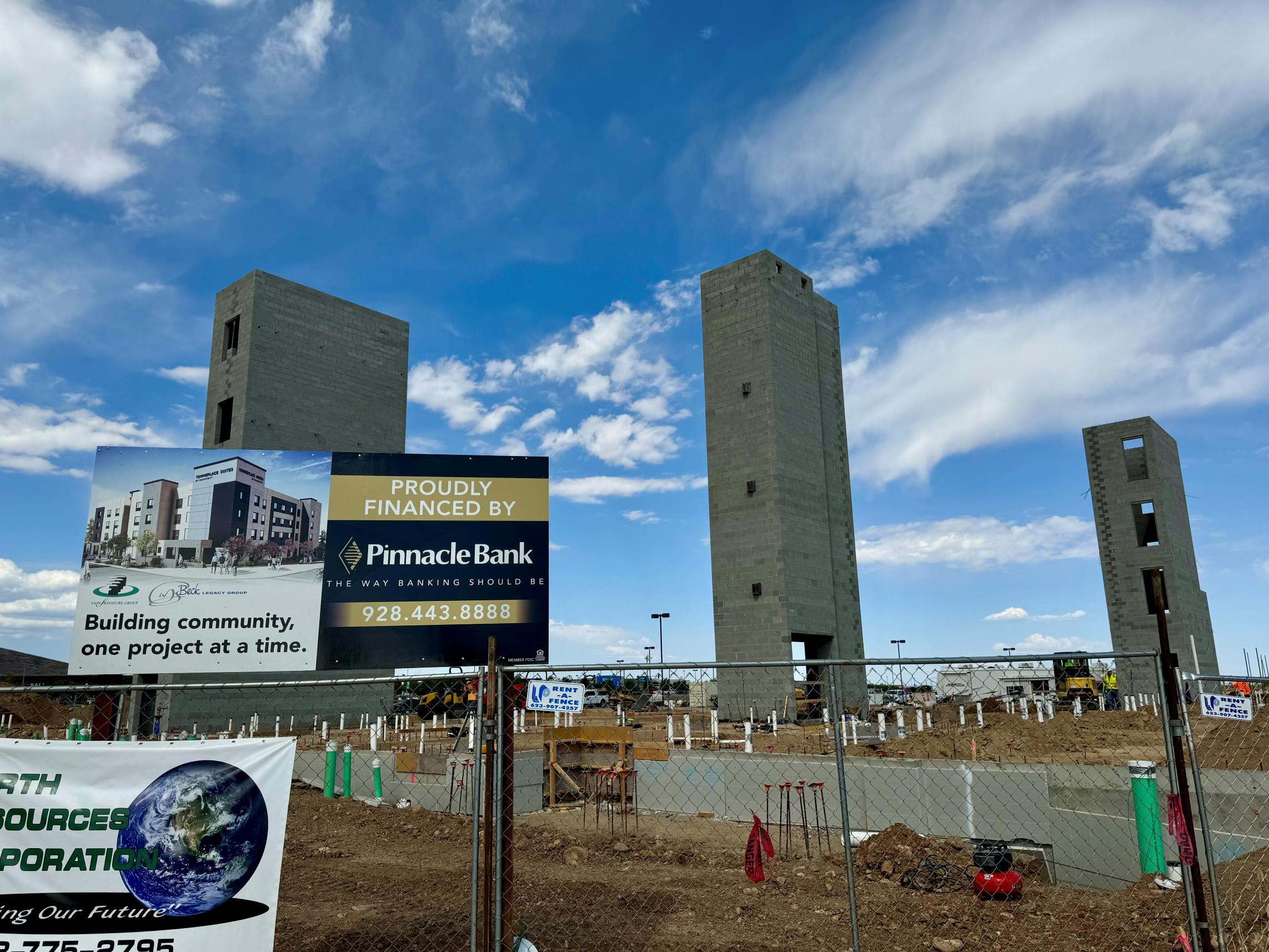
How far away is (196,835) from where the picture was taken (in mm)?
5203

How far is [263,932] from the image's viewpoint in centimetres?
514

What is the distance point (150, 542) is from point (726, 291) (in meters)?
37.8

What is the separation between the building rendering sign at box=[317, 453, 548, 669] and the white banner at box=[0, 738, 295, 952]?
7.72 ft

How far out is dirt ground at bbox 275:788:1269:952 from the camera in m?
8.15

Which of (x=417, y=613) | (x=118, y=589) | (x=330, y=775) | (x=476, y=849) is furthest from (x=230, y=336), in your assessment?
(x=476, y=849)

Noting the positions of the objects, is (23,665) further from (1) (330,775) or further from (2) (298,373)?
(1) (330,775)

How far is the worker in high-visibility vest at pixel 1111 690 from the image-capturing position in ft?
125

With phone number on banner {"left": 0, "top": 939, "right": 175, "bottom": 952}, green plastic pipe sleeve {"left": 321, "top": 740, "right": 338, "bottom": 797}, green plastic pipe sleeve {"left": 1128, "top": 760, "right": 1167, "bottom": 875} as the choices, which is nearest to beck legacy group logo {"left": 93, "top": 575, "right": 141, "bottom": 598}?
phone number on banner {"left": 0, "top": 939, "right": 175, "bottom": 952}

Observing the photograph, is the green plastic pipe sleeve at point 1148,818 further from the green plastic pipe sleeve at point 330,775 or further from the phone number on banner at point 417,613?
the green plastic pipe sleeve at point 330,775

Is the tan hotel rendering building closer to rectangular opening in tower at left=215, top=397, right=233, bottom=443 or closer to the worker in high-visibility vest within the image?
rectangular opening in tower at left=215, top=397, right=233, bottom=443

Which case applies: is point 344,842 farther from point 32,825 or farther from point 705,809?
point 32,825

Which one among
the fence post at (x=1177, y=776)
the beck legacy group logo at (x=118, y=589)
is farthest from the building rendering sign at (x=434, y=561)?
the fence post at (x=1177, y=776)

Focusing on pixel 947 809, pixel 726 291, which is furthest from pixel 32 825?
Result: pixel 726 291

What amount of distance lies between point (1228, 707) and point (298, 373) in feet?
135
